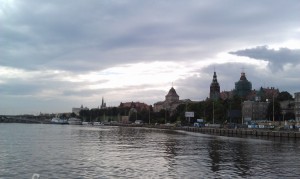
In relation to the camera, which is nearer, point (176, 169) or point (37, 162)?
point (176, 169)

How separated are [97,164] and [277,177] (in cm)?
1858

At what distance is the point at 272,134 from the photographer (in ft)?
406

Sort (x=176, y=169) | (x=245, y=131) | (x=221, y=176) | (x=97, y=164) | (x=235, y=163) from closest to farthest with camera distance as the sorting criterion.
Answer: (x=221, y=176) → (x=176, y=169) → (x=97, y=164) → (x=235, y=163) → (x=245, y=131)

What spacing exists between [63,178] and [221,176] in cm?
1405

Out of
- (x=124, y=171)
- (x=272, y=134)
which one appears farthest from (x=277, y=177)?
(x=272, y=134)

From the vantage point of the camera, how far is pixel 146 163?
45.5 metres

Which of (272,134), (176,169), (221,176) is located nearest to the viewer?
(221,176)

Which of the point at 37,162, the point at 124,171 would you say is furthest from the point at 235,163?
the point at 37,162

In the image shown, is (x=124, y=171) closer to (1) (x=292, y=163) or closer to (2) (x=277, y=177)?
(2) (x=277, y=177)

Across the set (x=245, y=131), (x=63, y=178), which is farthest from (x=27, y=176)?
(x=245, y=131)

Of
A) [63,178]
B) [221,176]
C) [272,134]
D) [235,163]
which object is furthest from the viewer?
[272,134]

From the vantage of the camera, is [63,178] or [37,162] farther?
[37,162]

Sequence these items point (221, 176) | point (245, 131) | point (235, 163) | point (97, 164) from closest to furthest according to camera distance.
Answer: point (221, 176) < point (97, 164) < point (235, 163) < point (245, 131)

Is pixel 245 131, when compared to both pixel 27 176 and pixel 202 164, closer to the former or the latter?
pixel 202 164
